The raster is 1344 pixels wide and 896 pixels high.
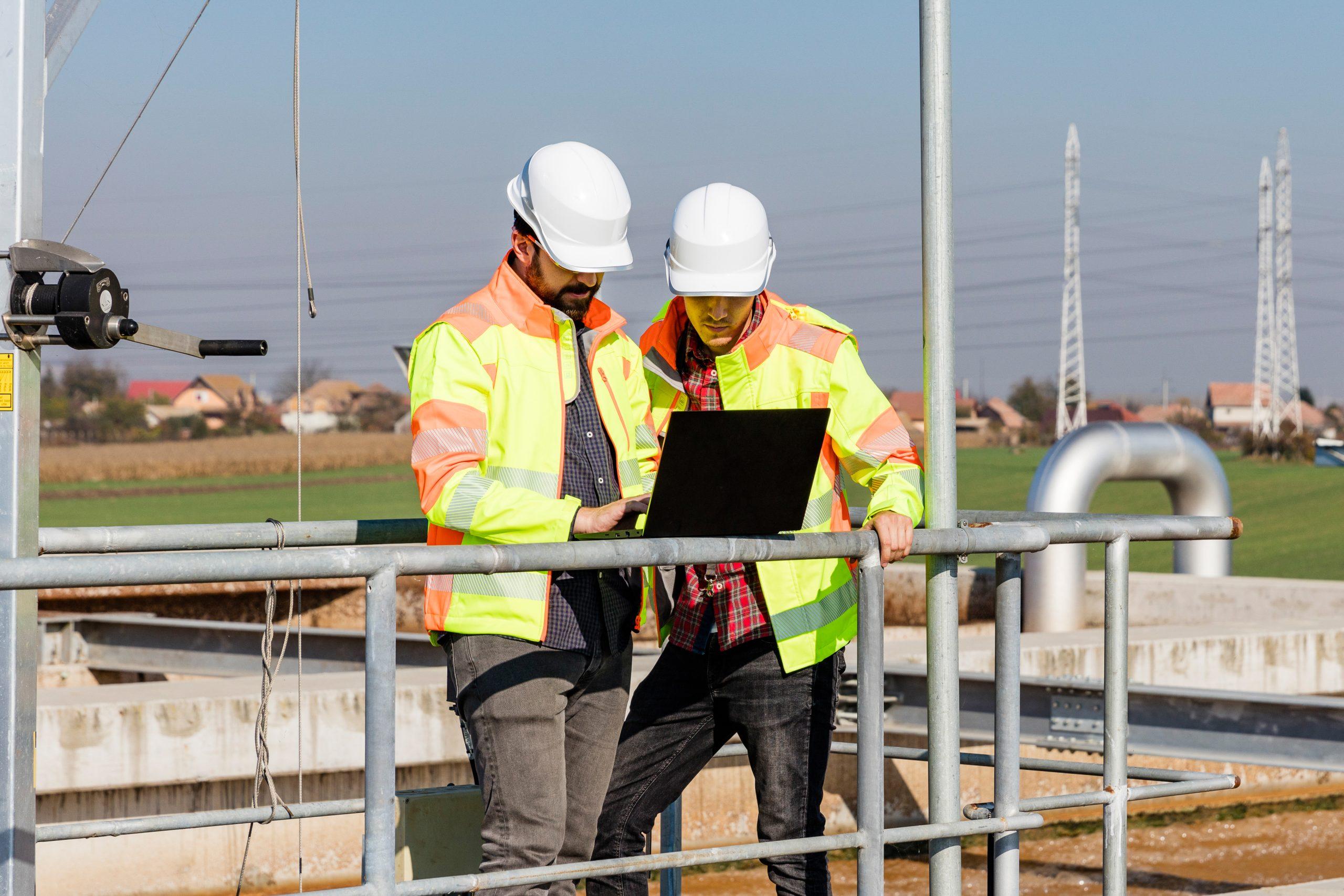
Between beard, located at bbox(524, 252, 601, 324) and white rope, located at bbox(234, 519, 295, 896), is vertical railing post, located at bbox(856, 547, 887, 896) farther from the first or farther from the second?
white rope, located at bbox(234, 519, 295, 896)

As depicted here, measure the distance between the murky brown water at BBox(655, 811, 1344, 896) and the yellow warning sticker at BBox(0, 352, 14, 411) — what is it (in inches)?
188

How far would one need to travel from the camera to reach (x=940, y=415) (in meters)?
2.93

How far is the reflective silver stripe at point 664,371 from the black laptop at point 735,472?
2.35 feet

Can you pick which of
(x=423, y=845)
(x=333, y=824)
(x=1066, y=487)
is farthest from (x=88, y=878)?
(x=1066, y=487)

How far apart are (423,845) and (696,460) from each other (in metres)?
1.49

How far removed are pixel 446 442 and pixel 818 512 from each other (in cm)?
96

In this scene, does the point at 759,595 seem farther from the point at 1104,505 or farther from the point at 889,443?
the point at 1104,505

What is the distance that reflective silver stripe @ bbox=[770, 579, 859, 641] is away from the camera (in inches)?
119

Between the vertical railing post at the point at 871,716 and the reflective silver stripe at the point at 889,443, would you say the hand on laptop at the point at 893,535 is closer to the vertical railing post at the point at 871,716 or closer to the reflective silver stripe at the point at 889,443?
the vertical railing post at the point at 871,716

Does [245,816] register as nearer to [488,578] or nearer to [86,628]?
[488,578]

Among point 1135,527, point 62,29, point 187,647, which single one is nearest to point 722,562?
point 1135,527

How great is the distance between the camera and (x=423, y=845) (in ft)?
11.1

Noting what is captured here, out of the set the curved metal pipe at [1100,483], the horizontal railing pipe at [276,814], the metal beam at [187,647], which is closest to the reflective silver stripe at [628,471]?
the horizontal railing pipe at [276,814]

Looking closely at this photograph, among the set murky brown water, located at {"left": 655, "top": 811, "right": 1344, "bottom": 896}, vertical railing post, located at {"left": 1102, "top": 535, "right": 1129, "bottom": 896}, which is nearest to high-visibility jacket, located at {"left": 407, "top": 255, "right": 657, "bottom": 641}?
vertical railing post, located at {"left": 1102, "top": 535, "right": 1129, "bottom": 896}
